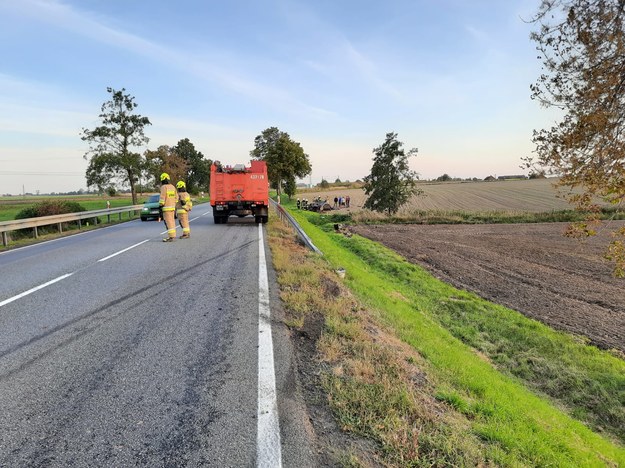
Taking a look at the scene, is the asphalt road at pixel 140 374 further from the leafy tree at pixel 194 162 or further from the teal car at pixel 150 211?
the leafy tree at pixel 194 162

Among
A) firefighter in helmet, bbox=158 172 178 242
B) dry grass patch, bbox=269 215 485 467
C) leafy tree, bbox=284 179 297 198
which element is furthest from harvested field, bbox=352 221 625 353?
leafy tree, bbox=284 179 297 198

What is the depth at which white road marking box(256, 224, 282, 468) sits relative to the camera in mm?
2385

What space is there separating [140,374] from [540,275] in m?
13.2

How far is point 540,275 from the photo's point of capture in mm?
12969

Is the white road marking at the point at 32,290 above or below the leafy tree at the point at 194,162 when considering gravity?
below

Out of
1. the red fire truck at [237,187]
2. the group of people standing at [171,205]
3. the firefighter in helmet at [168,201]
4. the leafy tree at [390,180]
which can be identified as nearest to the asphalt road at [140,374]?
A: the group of people standing at [171,205]

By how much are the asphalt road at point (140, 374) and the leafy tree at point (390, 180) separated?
3195 centimetres

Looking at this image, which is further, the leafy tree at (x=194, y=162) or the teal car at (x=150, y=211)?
the leafy tree at (x=194, y=162)

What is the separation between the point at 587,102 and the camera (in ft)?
20.9

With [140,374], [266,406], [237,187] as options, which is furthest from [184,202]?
[266,406]

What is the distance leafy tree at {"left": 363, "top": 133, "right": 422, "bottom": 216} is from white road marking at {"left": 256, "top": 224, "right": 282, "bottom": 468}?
33.8 metres

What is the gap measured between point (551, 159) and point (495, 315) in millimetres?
4200

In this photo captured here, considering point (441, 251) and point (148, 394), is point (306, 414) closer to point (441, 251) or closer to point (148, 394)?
point (148, 394)

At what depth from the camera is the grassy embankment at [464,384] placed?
8.98 ft
